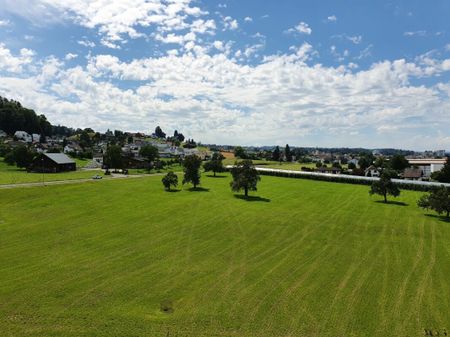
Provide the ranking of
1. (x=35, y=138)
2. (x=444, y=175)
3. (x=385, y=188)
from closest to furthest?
(x=385, y=188), (x=444, y=175), (x=35, y=138)

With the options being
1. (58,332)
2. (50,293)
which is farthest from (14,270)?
(58,332)

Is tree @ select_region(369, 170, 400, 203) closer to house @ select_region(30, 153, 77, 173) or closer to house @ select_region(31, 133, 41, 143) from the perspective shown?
house @ select_region(30, 153, 77, 173)

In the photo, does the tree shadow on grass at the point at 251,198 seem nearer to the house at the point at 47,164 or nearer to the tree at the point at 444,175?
the tree at the point at 444,175

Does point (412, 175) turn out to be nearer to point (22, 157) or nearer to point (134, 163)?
point (134, 163)

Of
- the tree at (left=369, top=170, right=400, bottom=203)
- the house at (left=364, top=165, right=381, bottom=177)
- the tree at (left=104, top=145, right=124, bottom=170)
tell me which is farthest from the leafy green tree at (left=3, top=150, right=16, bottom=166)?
the house at (left=364, top=165, right=381, bottom=177)

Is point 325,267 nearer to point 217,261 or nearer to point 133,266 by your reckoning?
point 217,261

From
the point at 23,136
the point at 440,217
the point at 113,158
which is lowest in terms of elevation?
the point at 440,217

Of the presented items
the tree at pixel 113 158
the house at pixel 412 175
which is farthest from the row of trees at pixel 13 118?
the house at pixel 412 175

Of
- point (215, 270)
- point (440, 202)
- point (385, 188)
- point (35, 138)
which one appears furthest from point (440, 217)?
point (35, 138)

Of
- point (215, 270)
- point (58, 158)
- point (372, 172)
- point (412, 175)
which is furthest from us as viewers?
point (372, 172)
